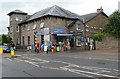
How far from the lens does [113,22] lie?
2797 centimetres

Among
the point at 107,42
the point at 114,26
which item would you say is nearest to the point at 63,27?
the point at 107,42

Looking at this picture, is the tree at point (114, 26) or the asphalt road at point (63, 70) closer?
the asphalt road at point (63, 70)

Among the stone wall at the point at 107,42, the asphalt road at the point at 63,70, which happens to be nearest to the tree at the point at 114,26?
the stone wall at the point at 107,42

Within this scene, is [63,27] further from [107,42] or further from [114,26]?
[114,26]

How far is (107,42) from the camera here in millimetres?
26000

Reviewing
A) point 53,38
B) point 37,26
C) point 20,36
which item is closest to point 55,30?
point 53,38

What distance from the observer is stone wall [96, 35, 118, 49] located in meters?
25.5

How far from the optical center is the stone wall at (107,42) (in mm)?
25489

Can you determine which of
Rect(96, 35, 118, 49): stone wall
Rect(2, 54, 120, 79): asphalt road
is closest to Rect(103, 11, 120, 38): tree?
Rect(96, 35, 118, 49): stone wall

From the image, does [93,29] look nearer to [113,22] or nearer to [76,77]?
[113,22]

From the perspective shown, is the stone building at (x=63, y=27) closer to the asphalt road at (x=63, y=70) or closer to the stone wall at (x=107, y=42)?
the stone wall at (x=107, y=42)

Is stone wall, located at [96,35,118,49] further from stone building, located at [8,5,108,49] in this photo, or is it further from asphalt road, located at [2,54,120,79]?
asphalt road, located at [2,54,120,79]

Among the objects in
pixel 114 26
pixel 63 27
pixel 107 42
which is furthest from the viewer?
pixel 63 27

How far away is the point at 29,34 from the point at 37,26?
14.1 ft
